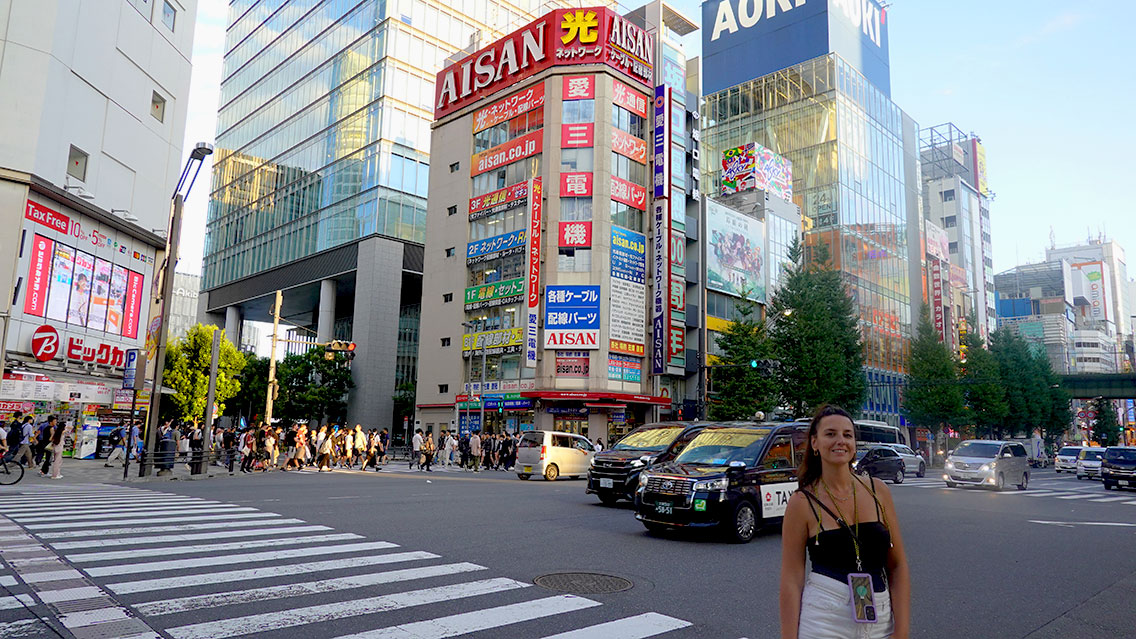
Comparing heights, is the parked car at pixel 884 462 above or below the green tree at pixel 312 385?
below

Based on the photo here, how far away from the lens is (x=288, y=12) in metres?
73.7

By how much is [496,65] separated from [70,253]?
30146 mm

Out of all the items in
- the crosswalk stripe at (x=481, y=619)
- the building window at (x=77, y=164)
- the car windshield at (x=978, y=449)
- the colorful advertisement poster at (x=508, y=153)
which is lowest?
the crosswalk stripe at (x=481, y=619)

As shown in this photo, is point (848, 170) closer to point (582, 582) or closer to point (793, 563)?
point (582, 582)

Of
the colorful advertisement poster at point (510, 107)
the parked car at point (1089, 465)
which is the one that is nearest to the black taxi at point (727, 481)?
the parked car at point (1089, 465)

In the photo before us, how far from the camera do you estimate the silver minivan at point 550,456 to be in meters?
25.2

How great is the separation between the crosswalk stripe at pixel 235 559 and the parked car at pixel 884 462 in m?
23.3

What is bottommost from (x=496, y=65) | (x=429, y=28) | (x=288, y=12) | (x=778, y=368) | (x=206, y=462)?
(x=206, y=462)

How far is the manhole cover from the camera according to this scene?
7.16 metres

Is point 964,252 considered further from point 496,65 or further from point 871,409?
point 496,65

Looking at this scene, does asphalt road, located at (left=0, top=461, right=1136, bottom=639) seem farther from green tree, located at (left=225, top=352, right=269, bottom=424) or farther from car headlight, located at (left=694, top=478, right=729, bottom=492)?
green tree, located at (left=225, top=352, right=269, bottom=424)

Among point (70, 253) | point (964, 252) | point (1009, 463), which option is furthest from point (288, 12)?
point (964, 252)

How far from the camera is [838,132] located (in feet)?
231

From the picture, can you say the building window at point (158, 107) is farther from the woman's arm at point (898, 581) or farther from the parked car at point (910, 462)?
the woman's arm at point (898, 581)
